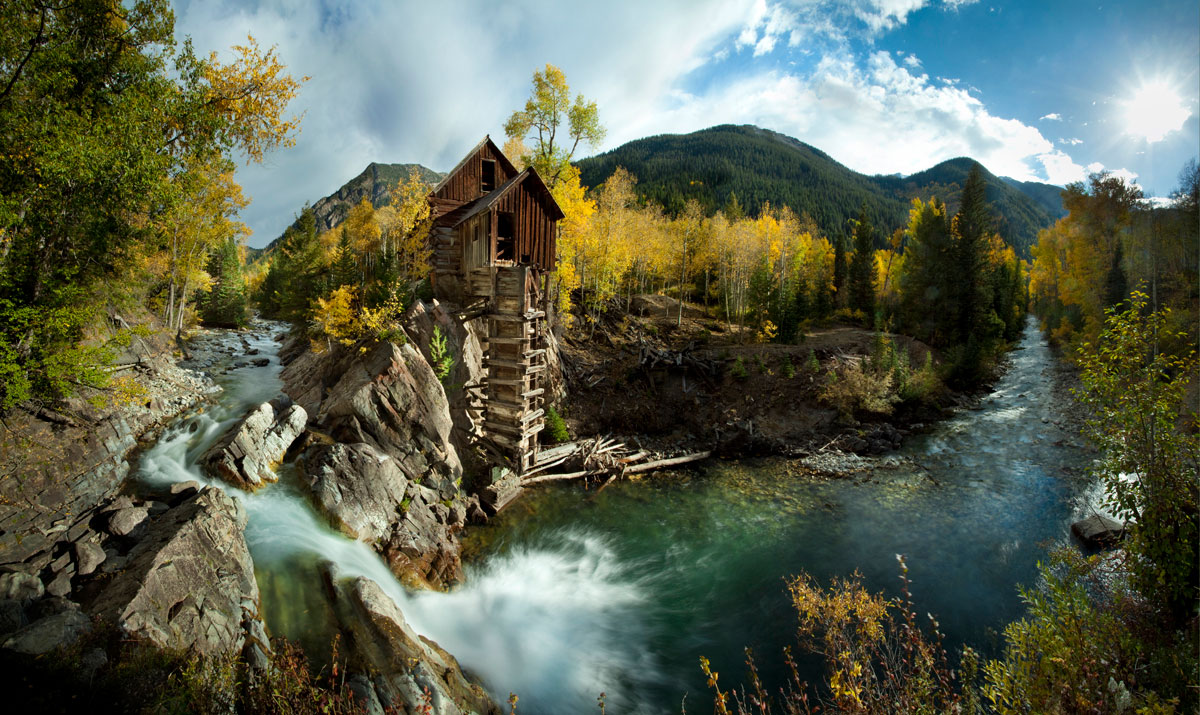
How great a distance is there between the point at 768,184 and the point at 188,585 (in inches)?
5075

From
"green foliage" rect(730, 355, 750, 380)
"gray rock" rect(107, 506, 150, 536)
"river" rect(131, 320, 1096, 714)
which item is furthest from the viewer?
"green foliage" rect(730, 355, 750, 380)

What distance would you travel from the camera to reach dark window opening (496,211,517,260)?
62.0ft

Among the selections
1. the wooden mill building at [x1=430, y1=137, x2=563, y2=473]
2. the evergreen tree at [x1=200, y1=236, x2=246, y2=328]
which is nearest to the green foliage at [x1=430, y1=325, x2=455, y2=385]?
the wooden mill building at [x1=430, y1=137, x2=563, y2=473]

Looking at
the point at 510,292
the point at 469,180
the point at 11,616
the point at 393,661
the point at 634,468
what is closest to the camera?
the point at 11,616

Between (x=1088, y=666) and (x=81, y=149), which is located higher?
(x=81, y=149)

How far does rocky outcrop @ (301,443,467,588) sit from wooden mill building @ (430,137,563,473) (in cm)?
483

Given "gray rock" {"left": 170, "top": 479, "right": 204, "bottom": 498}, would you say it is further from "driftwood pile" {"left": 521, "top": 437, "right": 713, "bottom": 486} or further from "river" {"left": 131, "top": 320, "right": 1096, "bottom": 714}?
"driftwood pile" {"left": 521, "top": 437, "right": 713, "bottom": 486}

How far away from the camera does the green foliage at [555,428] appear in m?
21.4

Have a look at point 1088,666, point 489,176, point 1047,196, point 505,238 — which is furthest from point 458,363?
point 1047,196

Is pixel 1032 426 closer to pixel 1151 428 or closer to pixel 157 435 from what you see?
pixel 1151 428

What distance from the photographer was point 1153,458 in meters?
7.62

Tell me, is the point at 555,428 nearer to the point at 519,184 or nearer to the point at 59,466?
the point at 519,184

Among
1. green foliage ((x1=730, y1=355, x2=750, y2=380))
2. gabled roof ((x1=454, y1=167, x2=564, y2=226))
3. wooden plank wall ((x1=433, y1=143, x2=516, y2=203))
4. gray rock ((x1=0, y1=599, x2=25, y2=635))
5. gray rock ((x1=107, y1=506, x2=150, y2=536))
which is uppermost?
wooden plank wall ((x1=433, y1=143, x2=516, y2=203))

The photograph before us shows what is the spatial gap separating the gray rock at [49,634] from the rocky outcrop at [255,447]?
576cm
